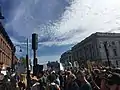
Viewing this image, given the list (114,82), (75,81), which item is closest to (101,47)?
(75,81)

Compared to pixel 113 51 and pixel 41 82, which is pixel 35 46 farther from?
pixel 113 51

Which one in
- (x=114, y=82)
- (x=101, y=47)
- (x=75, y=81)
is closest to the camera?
(x=114, y=82)

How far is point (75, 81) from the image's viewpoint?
782cm

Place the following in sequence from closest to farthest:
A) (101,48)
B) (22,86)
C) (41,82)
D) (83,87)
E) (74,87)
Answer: (83,87), (74,87), (41,82), (22,86), (101,48)

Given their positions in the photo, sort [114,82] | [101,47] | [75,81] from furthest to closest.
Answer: [101,47]
[75,81]
[114,82]

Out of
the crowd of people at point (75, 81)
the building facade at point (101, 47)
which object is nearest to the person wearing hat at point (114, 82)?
the crowd of people at point (75, 81)

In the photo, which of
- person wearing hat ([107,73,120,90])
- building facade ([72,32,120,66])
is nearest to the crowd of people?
person wearing hat ([107,73,120,90])

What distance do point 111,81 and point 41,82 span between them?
537cm

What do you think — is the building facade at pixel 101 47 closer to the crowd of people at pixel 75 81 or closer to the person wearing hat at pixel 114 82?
the crowd of people at pixel 75 81

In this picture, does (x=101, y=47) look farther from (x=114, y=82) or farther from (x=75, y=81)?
(x=114, y=82)

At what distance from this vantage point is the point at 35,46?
12750 mm

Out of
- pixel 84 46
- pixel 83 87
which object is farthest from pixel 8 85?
pixel 84 46

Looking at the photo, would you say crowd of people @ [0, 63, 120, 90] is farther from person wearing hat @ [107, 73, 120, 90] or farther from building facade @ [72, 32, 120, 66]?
building facade @ [72, 32, 120, 66]

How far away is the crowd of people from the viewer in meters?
4.35
